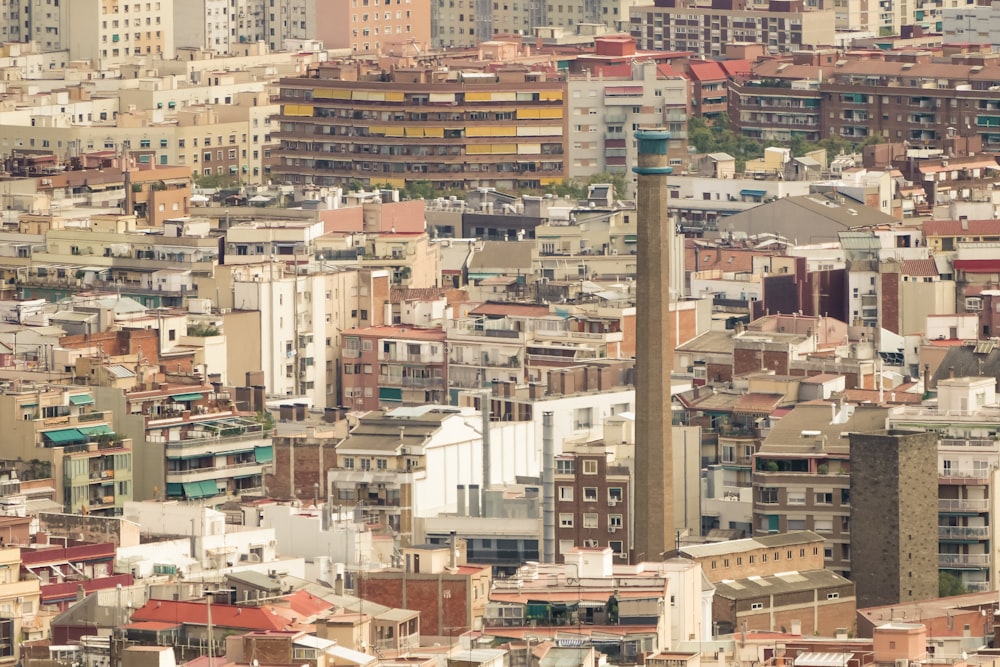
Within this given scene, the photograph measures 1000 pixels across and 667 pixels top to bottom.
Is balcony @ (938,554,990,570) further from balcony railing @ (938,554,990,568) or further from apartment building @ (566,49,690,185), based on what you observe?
apartment building @ (566,49,690,185)

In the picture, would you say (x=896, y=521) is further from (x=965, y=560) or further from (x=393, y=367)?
(x=393, y=367)

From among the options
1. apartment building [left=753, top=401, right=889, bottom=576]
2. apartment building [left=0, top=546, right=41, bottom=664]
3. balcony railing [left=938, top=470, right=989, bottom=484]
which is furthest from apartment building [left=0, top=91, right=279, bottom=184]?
apartment building [left=0, top=546, right=41, bottom=664]

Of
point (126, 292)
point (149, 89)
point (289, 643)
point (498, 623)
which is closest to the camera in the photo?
point (289, 643)

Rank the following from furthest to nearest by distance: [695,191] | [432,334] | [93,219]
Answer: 1. [695,191]
2. [93,219]
3. [432,334]

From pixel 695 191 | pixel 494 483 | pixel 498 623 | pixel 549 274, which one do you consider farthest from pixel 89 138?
pixel 498 623

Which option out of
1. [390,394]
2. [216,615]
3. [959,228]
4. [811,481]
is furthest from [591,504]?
[959,228]

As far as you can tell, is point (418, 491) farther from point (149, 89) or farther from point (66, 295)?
point (149, 89)
